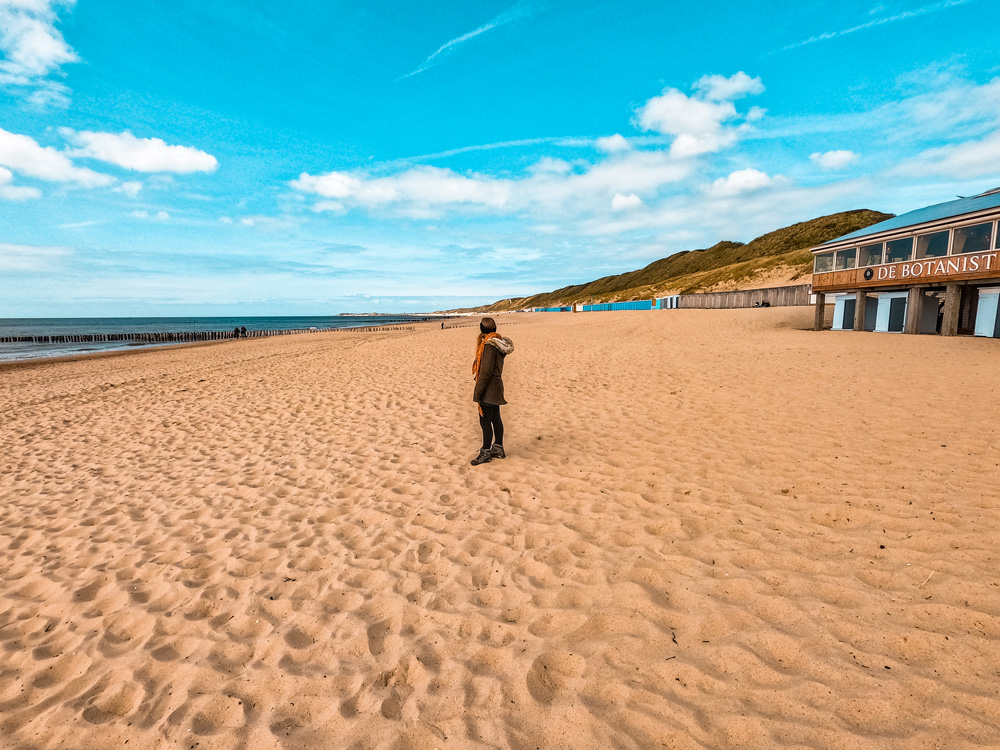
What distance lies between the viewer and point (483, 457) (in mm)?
7211

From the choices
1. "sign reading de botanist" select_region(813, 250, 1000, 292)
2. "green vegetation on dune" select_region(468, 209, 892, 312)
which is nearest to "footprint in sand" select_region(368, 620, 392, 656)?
"sign reading de botanist" select_region(813, 250, 1000, 292)

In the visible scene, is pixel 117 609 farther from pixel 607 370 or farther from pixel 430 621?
pixel 607 370

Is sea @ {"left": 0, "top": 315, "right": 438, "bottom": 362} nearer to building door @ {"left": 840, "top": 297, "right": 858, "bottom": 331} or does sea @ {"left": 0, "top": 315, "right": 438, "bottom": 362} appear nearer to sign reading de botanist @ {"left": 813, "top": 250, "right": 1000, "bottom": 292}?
sign reading de botanist @ {"left": 813, "top": 250, "right": 1000, "bottom": 292}

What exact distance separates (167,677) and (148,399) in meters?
13.2

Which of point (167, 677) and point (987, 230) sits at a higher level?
point (987, 230)

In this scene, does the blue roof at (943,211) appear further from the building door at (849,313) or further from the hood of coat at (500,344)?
the hood of coat at (500,344)

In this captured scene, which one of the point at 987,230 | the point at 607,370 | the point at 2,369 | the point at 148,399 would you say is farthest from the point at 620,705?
the point at 2,369

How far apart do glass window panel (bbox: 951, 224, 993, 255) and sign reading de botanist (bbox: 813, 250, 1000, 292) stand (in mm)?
553

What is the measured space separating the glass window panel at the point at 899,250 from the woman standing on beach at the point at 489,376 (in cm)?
2344

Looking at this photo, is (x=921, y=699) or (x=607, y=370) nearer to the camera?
(x=921, y=699)

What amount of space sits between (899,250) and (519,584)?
26.5m

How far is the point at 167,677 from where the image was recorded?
3176 mm

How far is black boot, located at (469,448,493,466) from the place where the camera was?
7.16 m

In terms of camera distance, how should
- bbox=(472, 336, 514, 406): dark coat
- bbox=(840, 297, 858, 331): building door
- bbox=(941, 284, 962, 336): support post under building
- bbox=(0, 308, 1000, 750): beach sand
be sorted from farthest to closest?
1. bbox=(840, 297, 858, 331): building door
2. bbox=(941, 284, 962, 336): support post under building
3. bbox=(472, 336, 514, 406): dark coat
4. bbox=(0, 308, 1000, 750): beach sand
